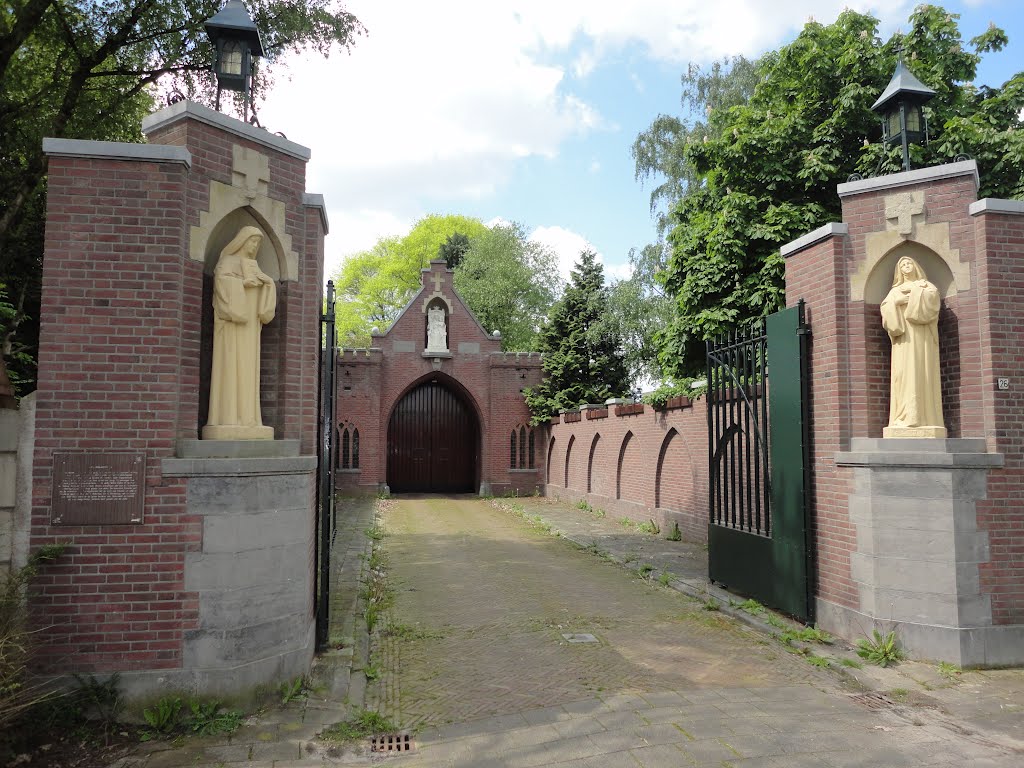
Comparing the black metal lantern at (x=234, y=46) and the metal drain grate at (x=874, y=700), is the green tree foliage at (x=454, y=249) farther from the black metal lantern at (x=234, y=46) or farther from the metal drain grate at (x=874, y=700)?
the metal drain grate at (x=874, y=700)

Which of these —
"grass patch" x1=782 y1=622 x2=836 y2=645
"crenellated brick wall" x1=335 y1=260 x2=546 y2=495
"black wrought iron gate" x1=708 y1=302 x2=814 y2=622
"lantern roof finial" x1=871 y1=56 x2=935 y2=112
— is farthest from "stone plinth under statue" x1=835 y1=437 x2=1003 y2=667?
"crenellated brick wall" x1=335 y1=260 x2=546 y2=495

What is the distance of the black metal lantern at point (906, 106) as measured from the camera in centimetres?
679

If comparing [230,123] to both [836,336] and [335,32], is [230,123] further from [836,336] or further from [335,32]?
[335,32]

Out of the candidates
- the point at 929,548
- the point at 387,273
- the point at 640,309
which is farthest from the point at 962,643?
the point at 387,273

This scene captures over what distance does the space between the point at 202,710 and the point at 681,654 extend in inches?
160

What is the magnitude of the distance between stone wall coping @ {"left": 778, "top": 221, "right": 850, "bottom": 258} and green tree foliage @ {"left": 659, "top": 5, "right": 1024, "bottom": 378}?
5932mm

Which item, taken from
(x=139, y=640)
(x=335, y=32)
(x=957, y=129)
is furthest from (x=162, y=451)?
(x=957, y=129)

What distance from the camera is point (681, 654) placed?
250 inches

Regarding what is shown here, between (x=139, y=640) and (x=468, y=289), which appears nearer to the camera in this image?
(x=139, y=640)

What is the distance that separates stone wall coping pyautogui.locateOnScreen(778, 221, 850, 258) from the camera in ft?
21.9

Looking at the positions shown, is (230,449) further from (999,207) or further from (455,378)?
(455,378)

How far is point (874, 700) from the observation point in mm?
5191

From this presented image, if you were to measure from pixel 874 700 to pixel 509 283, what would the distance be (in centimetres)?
3230

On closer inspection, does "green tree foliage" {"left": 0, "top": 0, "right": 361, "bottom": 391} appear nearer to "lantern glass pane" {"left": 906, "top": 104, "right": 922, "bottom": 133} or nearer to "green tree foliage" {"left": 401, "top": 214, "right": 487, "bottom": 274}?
"lantern glass pane" {"left": 906, "top": 104, "right": 922, "bottom": 133}
